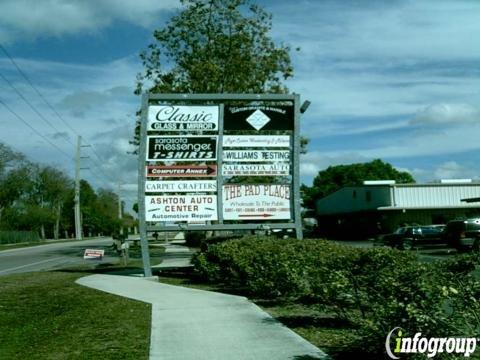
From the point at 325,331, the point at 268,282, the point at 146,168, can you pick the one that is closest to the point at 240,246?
the point at 268,282

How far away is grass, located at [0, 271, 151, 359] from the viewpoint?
7.39 m

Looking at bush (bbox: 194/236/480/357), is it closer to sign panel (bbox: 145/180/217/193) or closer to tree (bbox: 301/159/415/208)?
sign panel (bbox: 145/180/217/193)

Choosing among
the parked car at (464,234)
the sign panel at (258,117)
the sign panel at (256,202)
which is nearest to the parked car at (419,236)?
the parked car at (464,234)

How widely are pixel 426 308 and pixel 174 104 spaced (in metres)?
11.9

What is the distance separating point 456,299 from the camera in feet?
19.0

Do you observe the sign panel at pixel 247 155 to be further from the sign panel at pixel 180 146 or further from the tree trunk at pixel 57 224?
the tree trunk at pixel 57 224

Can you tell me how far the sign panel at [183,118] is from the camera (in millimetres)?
16188

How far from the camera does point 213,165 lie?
16234 millimetres

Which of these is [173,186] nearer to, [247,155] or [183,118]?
[183,118]

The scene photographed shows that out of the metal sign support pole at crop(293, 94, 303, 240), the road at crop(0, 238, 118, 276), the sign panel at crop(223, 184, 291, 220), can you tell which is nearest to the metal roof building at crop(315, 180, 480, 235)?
the road at crop(0, 238, 118, 276)

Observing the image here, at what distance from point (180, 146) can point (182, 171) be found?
2.15 ft

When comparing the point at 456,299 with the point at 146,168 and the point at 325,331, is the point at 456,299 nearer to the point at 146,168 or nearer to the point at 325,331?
the point at 325,331

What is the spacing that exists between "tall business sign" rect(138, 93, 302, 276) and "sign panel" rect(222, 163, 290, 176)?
3 cm

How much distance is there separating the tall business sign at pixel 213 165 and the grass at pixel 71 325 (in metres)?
3.21
